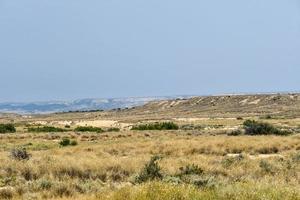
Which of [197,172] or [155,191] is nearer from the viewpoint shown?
[155,191]

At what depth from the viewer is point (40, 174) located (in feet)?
58.3

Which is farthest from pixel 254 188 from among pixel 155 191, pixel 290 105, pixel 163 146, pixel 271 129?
pixel 290 105

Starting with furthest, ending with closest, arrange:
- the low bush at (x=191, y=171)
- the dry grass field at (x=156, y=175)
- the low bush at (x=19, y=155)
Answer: the low bush at (x=19, y=155)
the low bush at (x=191, y=171)
the dry grass field at (x=156, y=175)

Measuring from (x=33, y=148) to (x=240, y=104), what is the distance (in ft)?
350

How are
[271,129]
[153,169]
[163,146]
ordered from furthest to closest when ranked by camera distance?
[271,129]
[163,146]
[153,169]

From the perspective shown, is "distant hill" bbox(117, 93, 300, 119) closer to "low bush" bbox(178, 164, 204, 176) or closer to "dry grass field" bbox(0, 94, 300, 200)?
"dry grass field" bbox(0, 94, 300, 200)

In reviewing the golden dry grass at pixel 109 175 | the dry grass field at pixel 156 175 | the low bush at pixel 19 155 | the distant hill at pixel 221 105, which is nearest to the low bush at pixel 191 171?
the dry grass field at pixel 156 175

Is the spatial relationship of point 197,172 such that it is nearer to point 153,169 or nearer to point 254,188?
point 153,169

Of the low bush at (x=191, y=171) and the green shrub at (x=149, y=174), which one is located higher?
the green shrub at (x=149, y=174)

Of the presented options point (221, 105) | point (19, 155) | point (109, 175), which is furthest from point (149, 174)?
point (221, 105)

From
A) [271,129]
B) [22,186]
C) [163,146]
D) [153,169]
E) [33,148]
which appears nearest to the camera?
[22,186]

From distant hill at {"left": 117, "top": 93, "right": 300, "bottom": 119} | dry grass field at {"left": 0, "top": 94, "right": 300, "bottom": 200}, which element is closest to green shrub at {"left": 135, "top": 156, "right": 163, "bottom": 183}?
dry grass field at {"left": 0, "top": 94, "right": 300, "bottom": 200}

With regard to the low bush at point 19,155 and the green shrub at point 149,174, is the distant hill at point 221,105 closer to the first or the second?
the low bush at point 19,155

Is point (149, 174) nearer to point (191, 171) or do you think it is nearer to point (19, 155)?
point (191, 171)
